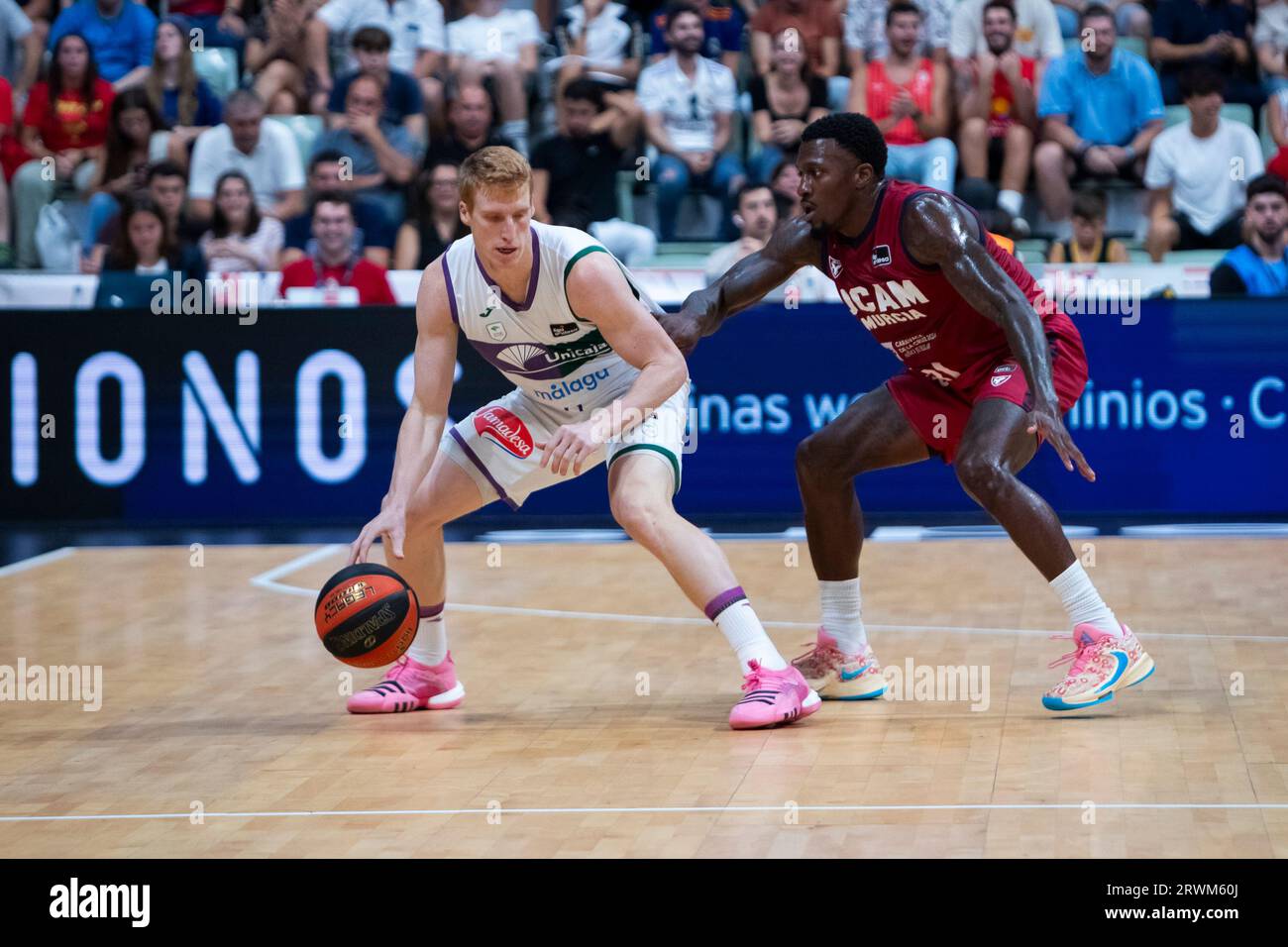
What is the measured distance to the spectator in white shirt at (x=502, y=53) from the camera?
14.2 m

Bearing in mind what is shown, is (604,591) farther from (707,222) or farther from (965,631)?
(707,222)

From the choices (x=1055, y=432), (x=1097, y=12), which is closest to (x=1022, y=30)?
(x=1097, y=12)

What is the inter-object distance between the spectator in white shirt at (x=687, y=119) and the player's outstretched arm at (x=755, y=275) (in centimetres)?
688

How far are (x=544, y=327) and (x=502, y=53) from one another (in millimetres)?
8247

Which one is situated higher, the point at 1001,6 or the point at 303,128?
the point at 1001,6

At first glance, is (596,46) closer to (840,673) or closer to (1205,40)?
(1205,40)

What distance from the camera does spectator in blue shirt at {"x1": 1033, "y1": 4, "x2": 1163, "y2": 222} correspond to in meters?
13.6

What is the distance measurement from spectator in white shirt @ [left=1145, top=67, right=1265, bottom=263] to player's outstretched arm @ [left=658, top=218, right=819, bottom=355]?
7056 mm

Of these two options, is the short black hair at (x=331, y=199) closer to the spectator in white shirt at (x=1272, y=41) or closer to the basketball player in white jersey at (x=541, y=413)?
the basketball player in white jersey at (x=541, y=413)

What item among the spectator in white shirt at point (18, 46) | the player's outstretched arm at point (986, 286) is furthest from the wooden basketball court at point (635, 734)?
the spectator in white shirt at point (18, 46)

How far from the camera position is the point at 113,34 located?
14773 millimetres

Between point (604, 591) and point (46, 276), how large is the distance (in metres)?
5.47

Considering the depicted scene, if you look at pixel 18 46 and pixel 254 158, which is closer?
pixel 254 158

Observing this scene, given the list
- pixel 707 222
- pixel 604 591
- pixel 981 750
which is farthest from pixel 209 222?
pixel 981 750
